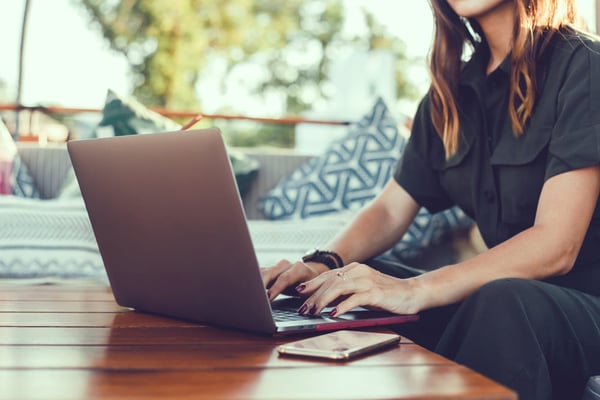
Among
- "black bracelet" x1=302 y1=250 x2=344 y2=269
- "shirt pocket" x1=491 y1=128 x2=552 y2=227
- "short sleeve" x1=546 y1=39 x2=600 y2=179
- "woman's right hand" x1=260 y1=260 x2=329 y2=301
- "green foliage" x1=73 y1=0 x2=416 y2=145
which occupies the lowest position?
"green foliage" x1=73 y1=0 x2=416 y2=145

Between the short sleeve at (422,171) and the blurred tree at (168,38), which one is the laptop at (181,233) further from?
the blurred tree at (168,38)

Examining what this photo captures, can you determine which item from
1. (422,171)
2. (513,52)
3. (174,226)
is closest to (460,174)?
(422,171)

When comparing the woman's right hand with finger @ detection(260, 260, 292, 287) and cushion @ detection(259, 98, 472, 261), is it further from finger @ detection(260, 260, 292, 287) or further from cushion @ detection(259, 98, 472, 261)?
cushion @ detection(259, 98, 472, 261)

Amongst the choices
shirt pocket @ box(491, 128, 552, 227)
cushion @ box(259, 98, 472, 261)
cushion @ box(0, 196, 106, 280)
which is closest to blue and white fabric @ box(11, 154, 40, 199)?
cushion @ box(0, 196, 106, 280)

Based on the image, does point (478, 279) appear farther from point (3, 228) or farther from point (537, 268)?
point (3, 228)

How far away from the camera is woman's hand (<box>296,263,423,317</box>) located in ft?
3.27

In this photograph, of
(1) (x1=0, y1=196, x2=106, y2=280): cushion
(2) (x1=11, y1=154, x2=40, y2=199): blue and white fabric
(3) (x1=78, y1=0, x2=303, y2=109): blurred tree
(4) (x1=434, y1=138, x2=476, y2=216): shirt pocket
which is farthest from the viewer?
(3) (x1=78, y1=0, x2=303, y2=109): blurred tree

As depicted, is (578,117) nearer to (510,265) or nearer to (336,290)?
(510,265)

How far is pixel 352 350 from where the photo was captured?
78 centimetres

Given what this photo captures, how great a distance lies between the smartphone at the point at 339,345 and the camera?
0.78m

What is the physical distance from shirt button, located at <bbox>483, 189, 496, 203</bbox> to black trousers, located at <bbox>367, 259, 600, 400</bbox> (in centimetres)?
35

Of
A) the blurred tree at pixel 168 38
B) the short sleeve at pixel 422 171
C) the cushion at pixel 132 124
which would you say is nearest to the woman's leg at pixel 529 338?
the short sleeve at pixel 422 171

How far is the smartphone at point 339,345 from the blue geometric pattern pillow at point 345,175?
1.48 metres

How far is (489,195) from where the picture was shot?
146 cm
